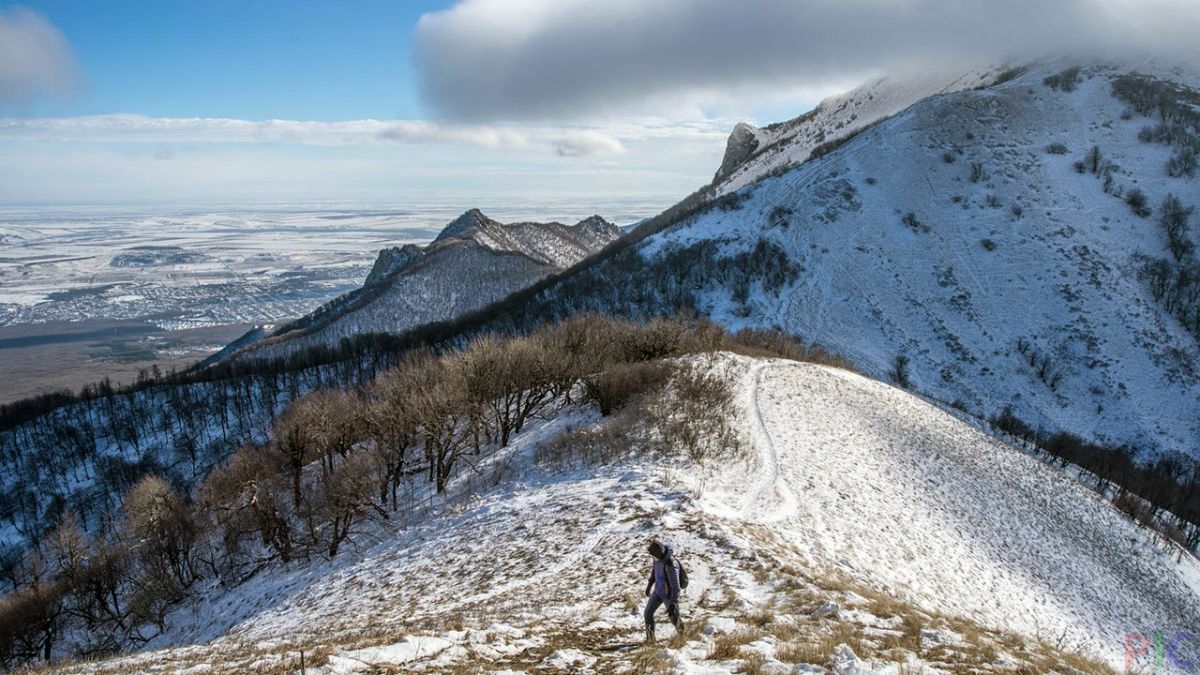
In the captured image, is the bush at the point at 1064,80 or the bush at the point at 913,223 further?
the bush at the point at 1064,80

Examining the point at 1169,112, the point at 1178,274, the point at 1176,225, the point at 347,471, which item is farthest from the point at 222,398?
the point at 1169,112

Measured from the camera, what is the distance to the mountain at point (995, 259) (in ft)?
218

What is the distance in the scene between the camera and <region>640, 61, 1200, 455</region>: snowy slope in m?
65.9

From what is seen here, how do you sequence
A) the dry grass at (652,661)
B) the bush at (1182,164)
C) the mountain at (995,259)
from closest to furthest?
the dry grass at (652,661)
the mountain at (995,259)
the bush at (1182,164)

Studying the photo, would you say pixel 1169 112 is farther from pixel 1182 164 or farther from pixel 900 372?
pixel 900 372

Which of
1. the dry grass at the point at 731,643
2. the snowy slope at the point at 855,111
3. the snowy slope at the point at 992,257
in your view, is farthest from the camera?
the snowy slope at the point at 855,111

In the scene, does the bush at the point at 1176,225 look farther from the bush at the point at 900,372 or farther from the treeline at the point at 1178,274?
the bush at the point at 900,372

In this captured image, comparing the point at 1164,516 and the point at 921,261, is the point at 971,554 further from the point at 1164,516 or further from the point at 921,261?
the point at 921,261

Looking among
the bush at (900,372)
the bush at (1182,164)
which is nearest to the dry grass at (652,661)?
the bush at (900,372)

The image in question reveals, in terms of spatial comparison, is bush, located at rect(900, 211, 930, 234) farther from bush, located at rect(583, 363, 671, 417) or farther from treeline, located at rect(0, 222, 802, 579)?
bush, located at rect(583, 363, 671, 417)
